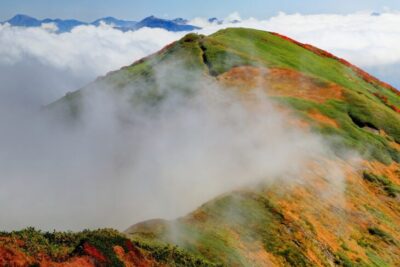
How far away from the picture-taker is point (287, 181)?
61.5 m

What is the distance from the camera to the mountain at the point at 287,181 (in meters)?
43.3

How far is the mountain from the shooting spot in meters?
43.3

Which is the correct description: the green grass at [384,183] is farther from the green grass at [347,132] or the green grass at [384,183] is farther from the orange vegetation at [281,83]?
the orange vegetation at [281,83]

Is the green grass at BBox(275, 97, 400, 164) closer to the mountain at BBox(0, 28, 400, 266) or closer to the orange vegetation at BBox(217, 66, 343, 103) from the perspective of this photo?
the mountain at BBox(0, 28, 400, 266)

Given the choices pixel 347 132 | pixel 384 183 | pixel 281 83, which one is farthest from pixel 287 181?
pixel 281 83

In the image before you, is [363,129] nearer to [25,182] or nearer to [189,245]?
[189,245]

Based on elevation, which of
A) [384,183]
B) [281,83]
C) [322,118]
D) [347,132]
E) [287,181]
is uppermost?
[281,83]

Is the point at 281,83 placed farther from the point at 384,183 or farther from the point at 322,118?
the point at 384,183

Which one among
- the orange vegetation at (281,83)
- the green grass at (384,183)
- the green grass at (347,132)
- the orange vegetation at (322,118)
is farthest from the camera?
the orange vegetation at (281,83)

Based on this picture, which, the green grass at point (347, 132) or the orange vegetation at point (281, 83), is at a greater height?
the orange vegetation at point (281, 83)

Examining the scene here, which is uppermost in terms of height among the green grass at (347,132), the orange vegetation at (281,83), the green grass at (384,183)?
the orange vegetation at (281,83)

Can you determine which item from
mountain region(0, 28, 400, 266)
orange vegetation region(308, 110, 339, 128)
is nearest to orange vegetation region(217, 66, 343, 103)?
mountain region(0, 28, 400, 266)

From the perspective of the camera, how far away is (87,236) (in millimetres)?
35094

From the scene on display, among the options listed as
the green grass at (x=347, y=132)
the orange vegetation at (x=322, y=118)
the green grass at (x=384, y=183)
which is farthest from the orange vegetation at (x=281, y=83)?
the green grass at (x=384, y=183)
